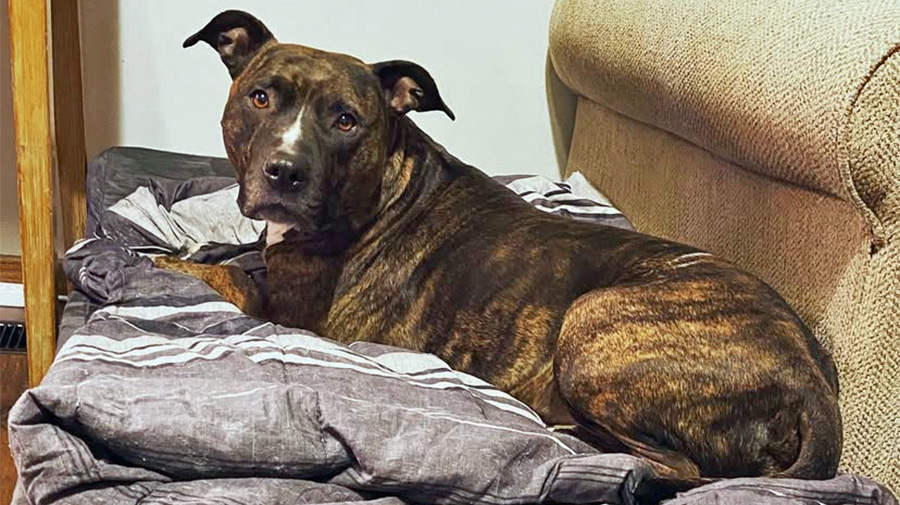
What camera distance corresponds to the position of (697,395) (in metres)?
1.87

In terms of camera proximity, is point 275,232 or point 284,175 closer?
point 284,175

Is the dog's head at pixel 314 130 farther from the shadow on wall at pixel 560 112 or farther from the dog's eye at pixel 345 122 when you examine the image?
the shadow on wall at pixel 560 112

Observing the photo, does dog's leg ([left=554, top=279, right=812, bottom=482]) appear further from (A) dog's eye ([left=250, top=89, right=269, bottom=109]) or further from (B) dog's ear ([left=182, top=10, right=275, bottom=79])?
(B) dog's ear ([left=182, top=10, right=275, bottom=79])

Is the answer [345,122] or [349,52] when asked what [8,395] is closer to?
[345,122]

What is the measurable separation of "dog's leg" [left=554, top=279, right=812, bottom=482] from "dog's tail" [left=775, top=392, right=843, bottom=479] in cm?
2

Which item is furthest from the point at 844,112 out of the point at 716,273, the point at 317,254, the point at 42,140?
the point at 42,140

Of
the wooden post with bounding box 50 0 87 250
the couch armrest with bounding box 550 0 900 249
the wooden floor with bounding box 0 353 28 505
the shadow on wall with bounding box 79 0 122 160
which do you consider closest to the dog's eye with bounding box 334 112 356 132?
the couch armrest with bounding box 550 0 900 249

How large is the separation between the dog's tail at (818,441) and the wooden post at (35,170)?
5.42ft

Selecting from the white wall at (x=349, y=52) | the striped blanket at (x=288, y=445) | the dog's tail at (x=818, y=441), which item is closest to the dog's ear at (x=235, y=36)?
the striped blanket at (x=288, y=445)

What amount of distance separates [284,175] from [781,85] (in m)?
0.98

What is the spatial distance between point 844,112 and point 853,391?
48 centimetres

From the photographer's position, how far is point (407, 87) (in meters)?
2.51

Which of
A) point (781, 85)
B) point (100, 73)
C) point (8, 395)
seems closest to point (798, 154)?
point (781, 85)

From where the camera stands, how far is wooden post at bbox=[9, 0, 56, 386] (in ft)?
7.74
